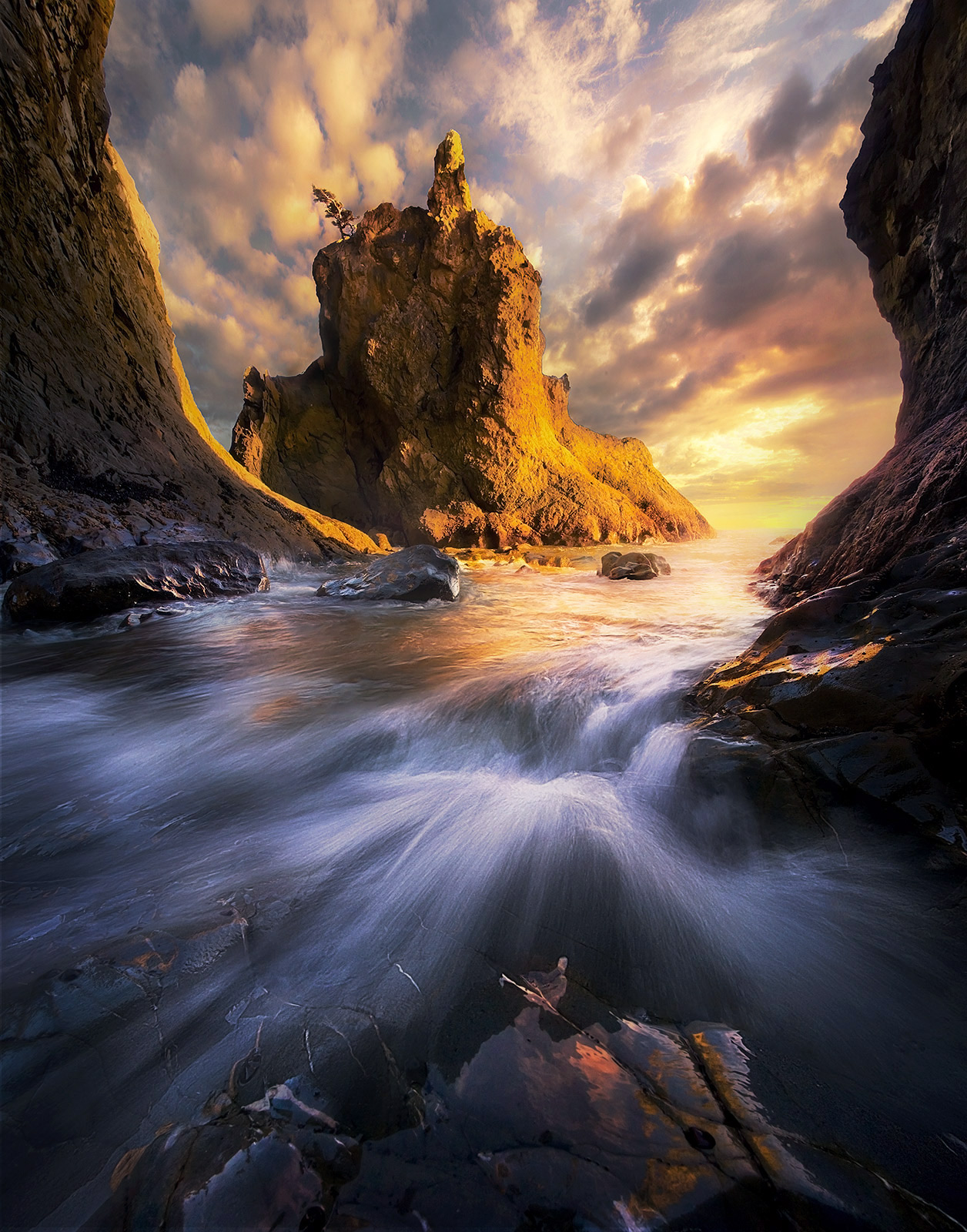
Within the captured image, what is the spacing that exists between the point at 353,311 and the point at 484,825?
25811 millimetres

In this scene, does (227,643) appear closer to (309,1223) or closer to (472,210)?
(309,1223)

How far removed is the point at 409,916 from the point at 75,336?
9.51 meters

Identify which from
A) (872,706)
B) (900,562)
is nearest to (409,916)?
(872,706)

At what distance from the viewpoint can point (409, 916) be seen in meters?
1.24

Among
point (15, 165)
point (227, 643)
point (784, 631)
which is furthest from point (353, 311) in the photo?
point (784, 631)

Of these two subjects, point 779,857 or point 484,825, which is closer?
point 779,857

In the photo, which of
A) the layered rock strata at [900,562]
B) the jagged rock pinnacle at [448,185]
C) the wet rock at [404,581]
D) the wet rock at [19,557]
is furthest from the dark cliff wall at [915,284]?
the jagged rock pinnacle at [448,185]

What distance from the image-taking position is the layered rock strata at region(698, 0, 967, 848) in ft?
4.50

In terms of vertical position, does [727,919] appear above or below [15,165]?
below

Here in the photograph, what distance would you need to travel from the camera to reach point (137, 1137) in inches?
27.8

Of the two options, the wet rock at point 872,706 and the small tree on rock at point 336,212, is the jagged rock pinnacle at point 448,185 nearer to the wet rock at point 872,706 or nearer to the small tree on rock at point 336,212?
the small tree on rock at point 336,212

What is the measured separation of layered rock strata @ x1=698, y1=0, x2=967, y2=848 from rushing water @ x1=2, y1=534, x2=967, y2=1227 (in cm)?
22

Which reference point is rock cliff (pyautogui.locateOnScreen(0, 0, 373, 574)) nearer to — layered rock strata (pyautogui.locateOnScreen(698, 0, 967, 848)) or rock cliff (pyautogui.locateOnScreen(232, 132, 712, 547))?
layered rock strata (pyautogui.locateOnScreen(698, 0, 967, 848))

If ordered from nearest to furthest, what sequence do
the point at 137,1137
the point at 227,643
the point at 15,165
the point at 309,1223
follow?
the point at 309,1223
the point at 137,1137
the point at 227,643
the point at 15,165
